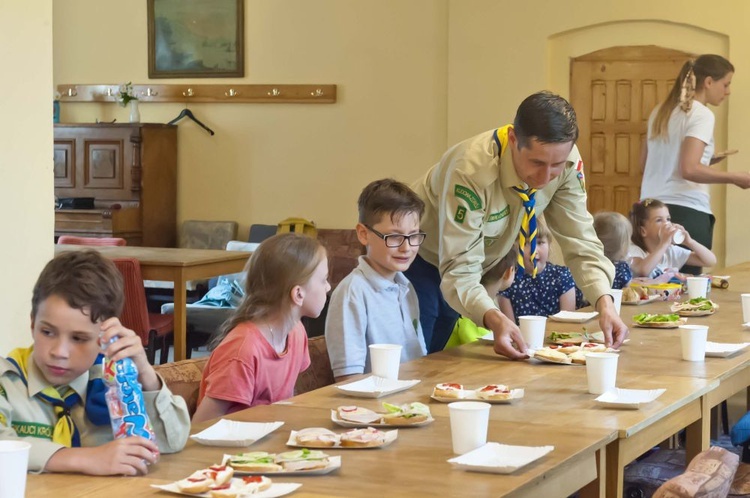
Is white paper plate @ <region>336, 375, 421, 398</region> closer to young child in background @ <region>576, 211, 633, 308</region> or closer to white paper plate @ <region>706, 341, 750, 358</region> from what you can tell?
white paper plate @ <region>706, 341, 750, 358</region>

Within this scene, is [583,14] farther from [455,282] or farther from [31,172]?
[455,282]

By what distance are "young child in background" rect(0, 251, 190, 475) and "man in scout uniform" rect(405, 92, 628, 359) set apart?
144cm

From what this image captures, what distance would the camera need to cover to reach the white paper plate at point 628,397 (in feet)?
9.20

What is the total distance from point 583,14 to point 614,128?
37.2 inches

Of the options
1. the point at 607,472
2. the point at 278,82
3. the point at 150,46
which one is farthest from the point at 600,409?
the point at 150,46

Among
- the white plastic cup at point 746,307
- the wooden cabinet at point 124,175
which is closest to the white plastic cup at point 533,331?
the white plastic cup at point 746,307

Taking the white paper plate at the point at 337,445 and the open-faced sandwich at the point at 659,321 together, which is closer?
the white paper plate at the point at 337,445

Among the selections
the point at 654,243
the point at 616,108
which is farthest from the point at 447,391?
the point at 616,108

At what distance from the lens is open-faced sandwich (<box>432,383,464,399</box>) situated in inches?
113

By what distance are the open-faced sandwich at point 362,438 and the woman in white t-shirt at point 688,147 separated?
15.1 ft

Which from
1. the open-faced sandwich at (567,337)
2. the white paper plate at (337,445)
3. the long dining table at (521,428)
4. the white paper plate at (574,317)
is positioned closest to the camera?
the long dining table at (521,428)

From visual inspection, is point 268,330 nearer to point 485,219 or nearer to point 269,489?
point 485,219

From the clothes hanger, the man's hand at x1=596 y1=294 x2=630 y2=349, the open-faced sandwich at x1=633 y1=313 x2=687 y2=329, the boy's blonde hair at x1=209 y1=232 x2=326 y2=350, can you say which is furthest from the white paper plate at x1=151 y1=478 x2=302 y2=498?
the clothes hanger

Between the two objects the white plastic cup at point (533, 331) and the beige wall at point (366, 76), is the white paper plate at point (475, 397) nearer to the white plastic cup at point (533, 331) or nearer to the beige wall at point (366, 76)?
the white plastic cup at point (533, 331)
